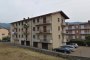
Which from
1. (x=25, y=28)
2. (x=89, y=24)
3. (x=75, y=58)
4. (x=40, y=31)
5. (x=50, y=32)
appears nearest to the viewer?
(x=75, y=58)

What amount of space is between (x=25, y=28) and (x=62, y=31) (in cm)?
1773

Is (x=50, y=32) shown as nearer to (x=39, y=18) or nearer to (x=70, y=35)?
(x=39, y=18)

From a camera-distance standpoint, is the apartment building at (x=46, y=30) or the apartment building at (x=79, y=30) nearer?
the apartment building at (x=46, y=30)

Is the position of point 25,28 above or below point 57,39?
above

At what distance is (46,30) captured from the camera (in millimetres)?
70125

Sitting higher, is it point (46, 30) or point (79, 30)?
point (79, 30)

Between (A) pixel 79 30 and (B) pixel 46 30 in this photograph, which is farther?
(A) pixel 79 30

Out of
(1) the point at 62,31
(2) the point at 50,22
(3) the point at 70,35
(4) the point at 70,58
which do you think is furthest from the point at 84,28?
(4) the point at 70,58

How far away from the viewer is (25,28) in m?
82.6

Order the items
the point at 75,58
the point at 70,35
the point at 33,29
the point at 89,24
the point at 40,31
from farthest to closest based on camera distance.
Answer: the point at 70,35 < the point at 89,24 < the point at 33,29 < the point at 40,31 < the point at 75,58

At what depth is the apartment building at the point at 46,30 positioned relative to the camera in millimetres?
68312

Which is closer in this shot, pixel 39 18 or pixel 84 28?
pixel 39 18

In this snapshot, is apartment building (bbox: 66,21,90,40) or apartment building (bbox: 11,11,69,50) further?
apartment building (bbox: 66,21,90,40)

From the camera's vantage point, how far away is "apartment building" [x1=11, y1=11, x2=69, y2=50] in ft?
224
